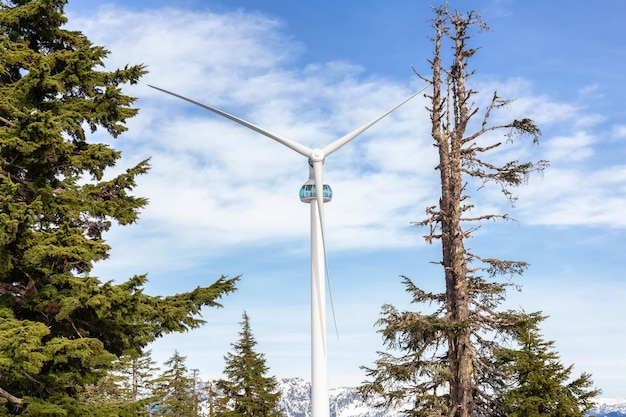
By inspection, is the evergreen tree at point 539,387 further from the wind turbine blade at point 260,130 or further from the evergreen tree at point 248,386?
the evergreen tree at point 248,386

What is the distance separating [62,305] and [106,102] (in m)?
5.54

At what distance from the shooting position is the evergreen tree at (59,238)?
13831mm

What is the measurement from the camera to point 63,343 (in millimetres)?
13570

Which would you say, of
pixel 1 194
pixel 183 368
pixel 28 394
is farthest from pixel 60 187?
pixel 183 368

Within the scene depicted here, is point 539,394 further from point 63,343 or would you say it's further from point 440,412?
point 63,343

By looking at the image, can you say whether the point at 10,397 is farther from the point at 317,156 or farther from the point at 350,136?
the point at 350,136

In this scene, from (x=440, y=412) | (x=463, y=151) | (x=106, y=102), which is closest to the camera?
(x=106, y=102)

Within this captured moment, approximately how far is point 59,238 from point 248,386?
2845 cm

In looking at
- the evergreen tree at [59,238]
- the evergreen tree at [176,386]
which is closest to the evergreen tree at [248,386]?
the evergreen tree at [176,386]

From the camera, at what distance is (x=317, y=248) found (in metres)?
28.4

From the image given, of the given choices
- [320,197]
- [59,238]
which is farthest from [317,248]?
[59,238]

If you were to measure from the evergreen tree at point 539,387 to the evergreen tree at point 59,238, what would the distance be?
10416 mm

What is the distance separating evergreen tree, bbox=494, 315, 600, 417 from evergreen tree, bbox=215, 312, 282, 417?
2121cm

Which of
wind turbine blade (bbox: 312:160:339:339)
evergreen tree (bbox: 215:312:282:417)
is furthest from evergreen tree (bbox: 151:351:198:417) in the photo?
wind turbine blade (bbox: 312:160:339:339)
